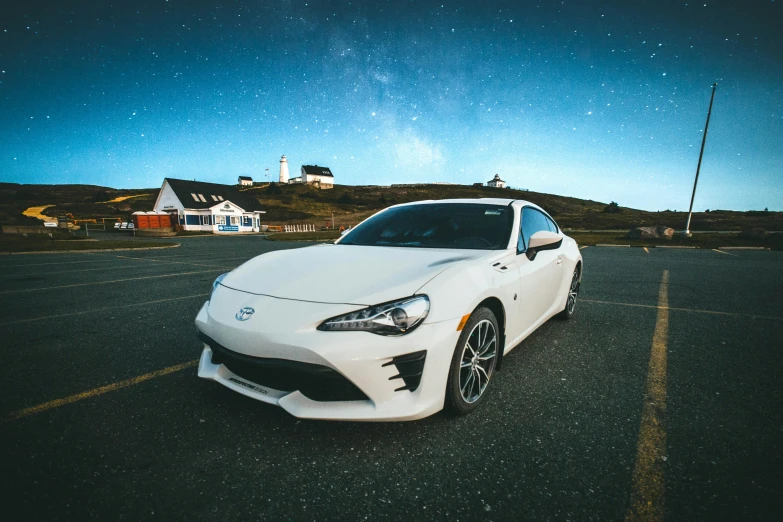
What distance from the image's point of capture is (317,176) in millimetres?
116125

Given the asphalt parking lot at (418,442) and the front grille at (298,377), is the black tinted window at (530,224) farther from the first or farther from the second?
the front grille at (298,377)

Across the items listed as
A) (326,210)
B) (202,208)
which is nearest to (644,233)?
(202,208)

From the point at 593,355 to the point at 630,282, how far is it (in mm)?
4857

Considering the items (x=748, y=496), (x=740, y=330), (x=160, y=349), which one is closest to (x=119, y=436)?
(x=160, y=349)

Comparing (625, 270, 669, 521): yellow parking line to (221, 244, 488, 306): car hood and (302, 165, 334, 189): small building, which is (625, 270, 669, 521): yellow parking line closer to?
(221, 244, 488, 306): car hood

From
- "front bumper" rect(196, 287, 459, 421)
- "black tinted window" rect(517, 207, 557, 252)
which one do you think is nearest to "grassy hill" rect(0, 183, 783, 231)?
"black tinted window" rect(517, 207, 557, 252)

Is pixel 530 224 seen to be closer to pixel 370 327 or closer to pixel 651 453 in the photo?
pixel 651 453

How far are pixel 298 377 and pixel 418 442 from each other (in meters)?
0.80

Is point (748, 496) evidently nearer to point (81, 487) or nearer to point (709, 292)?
point (81, 487)

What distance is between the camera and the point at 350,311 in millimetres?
1894

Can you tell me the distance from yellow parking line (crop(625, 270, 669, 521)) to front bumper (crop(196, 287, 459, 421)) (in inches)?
38.8

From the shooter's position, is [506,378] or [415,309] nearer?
[415,309]

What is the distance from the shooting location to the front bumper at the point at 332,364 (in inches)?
70.7

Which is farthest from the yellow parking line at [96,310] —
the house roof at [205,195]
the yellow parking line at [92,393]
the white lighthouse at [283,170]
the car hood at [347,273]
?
the white lighthouse at [283,170]
